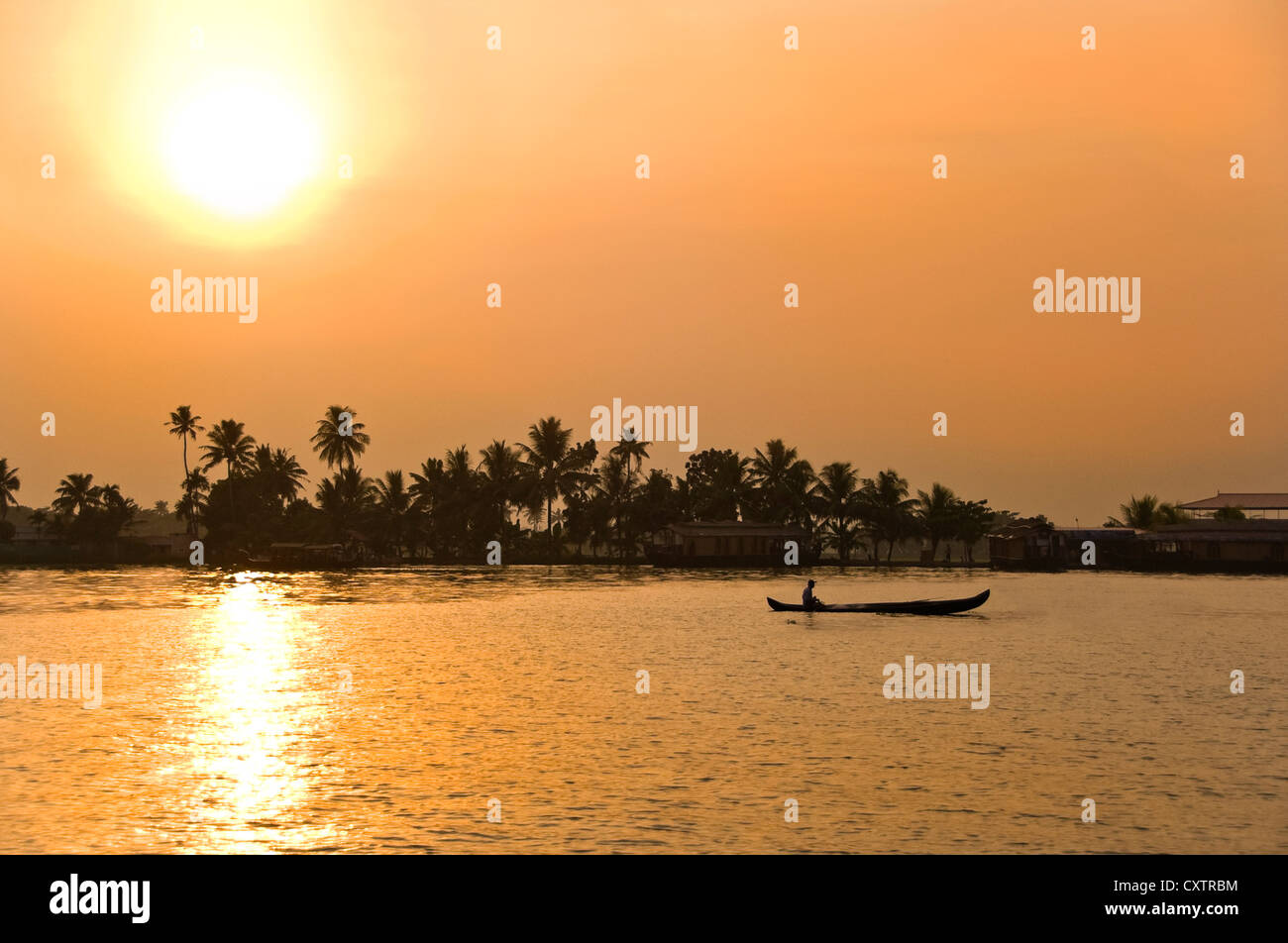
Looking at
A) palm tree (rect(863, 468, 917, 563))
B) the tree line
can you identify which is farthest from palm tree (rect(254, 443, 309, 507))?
palm tree (rect(863, 468, 917, 563))

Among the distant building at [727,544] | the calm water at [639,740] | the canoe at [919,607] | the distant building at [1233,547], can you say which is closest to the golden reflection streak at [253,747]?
the calm water at [639,740]

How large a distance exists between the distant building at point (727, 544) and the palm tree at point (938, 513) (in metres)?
17.2

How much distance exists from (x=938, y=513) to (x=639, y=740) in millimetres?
102077

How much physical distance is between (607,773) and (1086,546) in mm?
97511

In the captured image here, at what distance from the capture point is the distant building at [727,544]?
10669 centimetres

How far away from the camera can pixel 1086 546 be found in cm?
10769

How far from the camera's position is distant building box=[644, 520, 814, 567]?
106688mm

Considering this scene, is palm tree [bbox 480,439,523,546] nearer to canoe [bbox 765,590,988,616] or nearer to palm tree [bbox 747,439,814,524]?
palm tree [bbox 747,439,814,524]

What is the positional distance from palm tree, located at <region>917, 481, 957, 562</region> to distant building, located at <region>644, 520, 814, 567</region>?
17218mm

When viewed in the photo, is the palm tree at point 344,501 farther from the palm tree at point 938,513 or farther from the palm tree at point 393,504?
the palm tree at point 938,513

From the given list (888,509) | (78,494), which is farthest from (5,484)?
(888,509)
